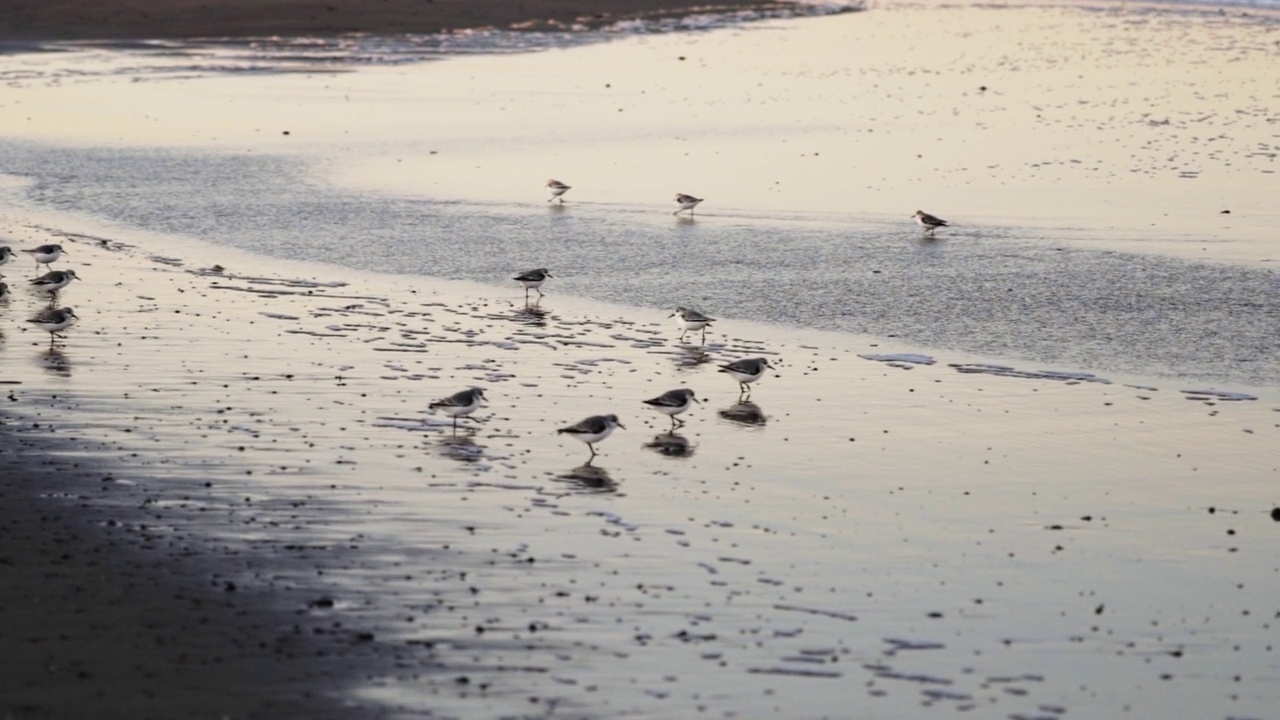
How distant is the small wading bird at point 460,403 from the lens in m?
14.9

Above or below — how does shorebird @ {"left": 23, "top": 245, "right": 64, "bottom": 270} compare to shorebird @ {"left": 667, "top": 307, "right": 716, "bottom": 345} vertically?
above

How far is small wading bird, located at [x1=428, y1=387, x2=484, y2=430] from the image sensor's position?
585 inches

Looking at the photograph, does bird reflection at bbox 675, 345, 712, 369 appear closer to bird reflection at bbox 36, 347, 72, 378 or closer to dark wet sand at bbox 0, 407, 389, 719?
bird reflection at bbox 36, 347, 72, 378

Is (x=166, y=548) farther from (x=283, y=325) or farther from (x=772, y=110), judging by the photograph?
(x=772, y=110)

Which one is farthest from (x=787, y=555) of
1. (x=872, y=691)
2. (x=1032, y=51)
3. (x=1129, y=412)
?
(x=1032, y=51)

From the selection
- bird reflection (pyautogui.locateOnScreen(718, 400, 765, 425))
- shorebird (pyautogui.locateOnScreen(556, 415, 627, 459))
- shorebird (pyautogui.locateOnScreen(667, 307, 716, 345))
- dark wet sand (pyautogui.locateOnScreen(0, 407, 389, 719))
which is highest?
shorebird (pyautogui.locateOnScreen(667, 307, 716, 345))

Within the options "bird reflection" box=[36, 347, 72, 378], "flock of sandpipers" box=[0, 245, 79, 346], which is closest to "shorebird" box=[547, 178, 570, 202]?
"flock of sandpipers" box=[0, 245, 79, 346]

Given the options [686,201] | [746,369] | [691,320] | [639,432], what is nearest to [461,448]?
[639,432]

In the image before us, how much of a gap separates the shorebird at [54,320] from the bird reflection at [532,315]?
499cm

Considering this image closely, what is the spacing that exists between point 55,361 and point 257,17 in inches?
1681

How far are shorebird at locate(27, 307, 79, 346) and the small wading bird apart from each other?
537cm

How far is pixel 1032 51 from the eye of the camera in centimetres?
5309

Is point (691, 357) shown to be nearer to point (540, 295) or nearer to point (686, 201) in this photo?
point (540, 295)

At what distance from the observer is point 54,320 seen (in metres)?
18.2
